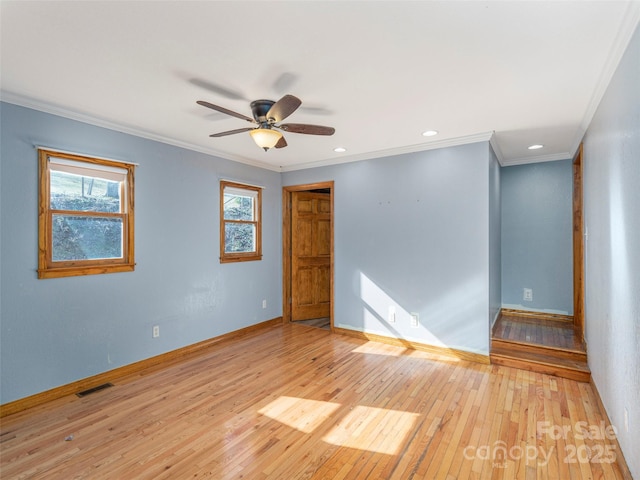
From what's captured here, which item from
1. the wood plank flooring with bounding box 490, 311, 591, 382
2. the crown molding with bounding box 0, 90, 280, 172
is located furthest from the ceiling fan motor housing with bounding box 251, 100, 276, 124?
the wood plank flooring with bounding box 490, 311, 591, 382

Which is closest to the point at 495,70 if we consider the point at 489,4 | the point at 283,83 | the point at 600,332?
the point at 489,4

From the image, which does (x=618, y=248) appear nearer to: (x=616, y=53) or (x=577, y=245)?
(x=616, y=53)

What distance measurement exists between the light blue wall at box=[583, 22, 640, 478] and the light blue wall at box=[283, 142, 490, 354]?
1.01 m

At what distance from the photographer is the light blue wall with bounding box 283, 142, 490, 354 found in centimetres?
361

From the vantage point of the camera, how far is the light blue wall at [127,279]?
8.42 feet

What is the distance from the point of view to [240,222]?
4594 millimetres

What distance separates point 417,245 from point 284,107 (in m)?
2.54

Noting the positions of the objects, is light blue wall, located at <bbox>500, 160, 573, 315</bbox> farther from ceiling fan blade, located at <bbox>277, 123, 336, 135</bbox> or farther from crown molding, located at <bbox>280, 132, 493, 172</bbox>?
ceiling fan blade, located at <bbox>277, 123, 336, 135</bbox>

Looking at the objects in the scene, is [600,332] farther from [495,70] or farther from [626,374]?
[495,70]

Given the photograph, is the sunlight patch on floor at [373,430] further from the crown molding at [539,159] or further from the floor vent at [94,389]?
the crown molding at [539,159]

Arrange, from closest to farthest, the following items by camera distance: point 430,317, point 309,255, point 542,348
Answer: point 542,348
point 430,317
point 309,255

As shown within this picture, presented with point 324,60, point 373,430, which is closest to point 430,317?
point 373,430

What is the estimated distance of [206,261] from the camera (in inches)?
161

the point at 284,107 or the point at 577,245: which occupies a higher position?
the point at 284,107
